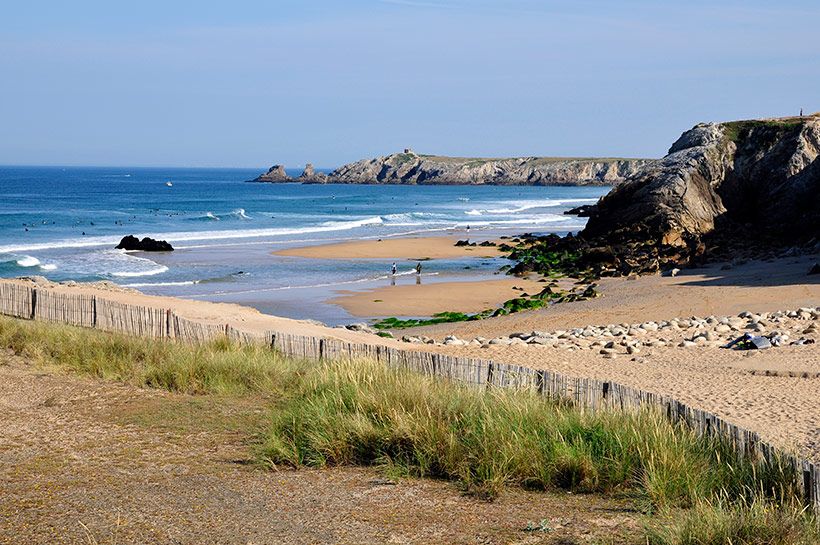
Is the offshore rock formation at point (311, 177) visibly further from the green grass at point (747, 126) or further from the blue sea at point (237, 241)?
the green grass at point (747, 126)

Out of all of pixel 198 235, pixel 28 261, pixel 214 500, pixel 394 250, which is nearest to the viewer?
pixel 214 500

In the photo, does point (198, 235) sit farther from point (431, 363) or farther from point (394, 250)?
point (431, 363)

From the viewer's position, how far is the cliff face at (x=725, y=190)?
38.8 m

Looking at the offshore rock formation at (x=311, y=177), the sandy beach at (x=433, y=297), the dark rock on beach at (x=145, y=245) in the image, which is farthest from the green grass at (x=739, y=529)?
the offshore rock formation at (x=311, y=177)

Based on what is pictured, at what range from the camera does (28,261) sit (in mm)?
41094

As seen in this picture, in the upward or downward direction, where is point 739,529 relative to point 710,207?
downward

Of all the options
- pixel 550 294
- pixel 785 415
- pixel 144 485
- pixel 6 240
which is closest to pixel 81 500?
pixel 144 485

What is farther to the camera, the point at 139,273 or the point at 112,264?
the point at 112,264

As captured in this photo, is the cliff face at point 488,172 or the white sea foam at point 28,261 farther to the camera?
the cliff face at point 488,172

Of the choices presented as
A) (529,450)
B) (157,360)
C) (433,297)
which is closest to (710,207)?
(433,297)

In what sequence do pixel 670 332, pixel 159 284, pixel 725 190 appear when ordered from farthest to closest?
pixel 725 190, pixel 159 284, pixel 670 332

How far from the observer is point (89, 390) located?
11500mm

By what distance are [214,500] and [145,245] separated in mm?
41847

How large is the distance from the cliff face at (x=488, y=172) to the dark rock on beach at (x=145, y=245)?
137 m
